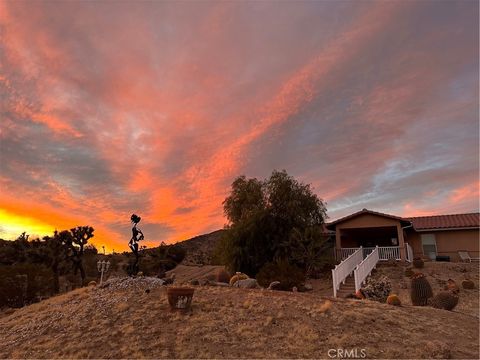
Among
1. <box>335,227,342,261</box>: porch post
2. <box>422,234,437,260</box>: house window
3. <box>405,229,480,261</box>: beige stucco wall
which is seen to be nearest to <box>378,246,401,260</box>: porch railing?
<box>335,227,342,261</box>: porch post

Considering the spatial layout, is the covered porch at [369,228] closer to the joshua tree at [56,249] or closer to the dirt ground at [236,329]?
the dirt ground at [236,329]

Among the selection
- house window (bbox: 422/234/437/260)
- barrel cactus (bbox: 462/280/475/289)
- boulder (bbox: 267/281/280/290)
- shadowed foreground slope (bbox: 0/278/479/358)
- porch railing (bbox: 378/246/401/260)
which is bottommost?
shadowed foreground slope (bbox: 0/278/479/358)

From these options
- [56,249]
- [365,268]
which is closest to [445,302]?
[365,268]

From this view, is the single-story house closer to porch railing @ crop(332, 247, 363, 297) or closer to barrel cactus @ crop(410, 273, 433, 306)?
porch railing @ crop(332, 247, 363, 297)

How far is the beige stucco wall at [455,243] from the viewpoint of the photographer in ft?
96.8

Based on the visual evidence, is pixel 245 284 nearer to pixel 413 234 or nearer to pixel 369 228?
pixel 369 228

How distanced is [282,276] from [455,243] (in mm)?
18266

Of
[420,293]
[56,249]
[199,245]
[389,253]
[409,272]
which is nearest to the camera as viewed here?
[420,293]

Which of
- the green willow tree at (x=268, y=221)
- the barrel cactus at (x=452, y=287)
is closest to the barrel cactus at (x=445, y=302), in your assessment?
the barrel cactus at (x=452, y=287)

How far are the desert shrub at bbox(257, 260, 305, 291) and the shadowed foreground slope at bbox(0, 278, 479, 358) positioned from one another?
14.9ft

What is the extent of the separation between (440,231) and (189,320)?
26.2 meters

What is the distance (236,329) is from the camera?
1205cm

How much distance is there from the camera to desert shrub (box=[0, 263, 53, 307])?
1103 inches

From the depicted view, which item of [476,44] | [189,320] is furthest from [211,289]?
[476,44]
